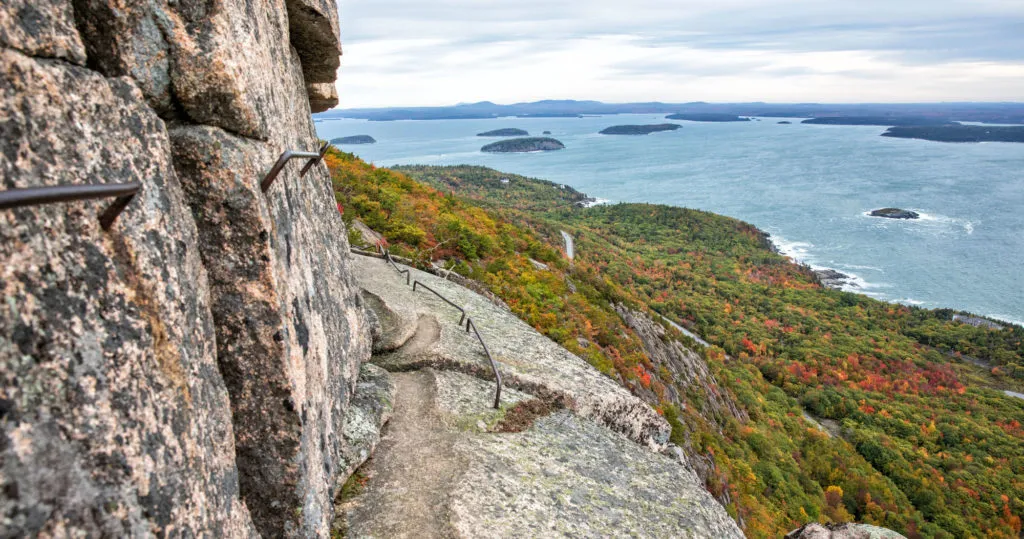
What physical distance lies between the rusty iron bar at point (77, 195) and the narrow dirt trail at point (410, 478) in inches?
157

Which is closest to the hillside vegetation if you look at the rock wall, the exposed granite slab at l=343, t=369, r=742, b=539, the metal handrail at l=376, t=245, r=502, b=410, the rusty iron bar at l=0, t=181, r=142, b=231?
the metal handrail at l=376, t=245, r=502, b=410

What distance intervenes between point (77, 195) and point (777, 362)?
61.8 meters

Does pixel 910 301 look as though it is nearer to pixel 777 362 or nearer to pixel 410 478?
pixel 777 362

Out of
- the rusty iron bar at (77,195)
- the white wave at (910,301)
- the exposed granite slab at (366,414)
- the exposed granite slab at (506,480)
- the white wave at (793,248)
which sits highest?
the rusty iron bar at (77,195)

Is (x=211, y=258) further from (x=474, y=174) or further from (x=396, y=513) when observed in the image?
(x=474, y=174)

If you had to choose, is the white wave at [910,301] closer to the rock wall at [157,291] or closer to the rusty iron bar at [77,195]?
the rock wall at [157,291]

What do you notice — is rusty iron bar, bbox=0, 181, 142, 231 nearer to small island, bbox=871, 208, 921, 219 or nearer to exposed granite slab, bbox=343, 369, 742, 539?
exposed granite slab, bbox=343, 369, 742, 539

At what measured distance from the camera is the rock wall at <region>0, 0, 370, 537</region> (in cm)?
223

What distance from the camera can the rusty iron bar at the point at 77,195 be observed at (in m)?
1.98

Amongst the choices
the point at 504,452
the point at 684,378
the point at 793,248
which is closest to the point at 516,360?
the point at 504,452

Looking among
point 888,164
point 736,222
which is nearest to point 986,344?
point 736,222

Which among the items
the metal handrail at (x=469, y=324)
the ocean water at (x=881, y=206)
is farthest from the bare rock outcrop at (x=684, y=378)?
the ocean water at (x=881, y=206)

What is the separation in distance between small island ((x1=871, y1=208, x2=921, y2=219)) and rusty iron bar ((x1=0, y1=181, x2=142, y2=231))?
145556 millimetres

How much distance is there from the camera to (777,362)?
55812 millimetres
